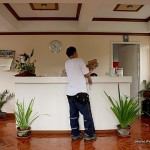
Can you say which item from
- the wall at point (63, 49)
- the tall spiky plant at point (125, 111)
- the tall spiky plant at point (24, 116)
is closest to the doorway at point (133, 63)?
the wall at point (63, 49)

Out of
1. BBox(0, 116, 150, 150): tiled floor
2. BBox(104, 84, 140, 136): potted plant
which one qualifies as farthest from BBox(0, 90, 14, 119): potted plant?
BBox(104, 84, 140, 136): potted plant

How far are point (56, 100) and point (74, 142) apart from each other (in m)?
0.85

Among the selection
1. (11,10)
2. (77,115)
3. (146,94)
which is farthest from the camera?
(146,94)

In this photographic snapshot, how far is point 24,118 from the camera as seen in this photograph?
13.0 ft

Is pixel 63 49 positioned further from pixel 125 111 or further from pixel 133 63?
pixel 125 111

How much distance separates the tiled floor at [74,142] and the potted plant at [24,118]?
135 millimetres

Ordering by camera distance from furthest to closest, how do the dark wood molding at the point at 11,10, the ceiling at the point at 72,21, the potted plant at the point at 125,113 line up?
the ceiling at the point at 72,21
the dark wood molding at the point at 11,10
the potted plant at the point at 125,113

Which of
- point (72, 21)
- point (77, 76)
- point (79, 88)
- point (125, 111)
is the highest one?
point (72, 21)

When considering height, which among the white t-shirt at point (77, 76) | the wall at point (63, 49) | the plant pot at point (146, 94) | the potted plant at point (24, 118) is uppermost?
the wall at point (63, 49)

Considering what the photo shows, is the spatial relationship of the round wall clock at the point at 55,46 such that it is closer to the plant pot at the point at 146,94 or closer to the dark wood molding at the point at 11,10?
the dark wood molding at the point at 11,10

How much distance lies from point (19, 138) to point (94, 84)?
162 cm

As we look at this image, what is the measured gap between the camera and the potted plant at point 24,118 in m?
3.90

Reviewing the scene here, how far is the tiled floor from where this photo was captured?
11.2 ft

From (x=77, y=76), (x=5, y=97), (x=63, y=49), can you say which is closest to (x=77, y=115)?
(x=77, y=76)
